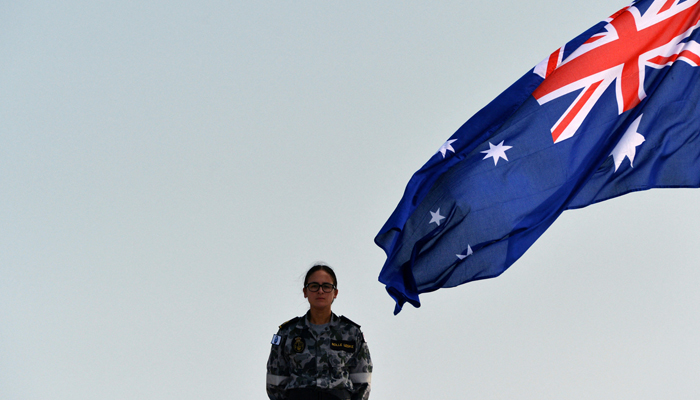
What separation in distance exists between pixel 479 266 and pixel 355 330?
173cm

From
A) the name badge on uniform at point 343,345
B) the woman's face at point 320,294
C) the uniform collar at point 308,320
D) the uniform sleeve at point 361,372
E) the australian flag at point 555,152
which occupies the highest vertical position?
the australian flag at point 555,152

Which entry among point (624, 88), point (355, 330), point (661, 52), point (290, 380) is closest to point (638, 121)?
point (624, 88)

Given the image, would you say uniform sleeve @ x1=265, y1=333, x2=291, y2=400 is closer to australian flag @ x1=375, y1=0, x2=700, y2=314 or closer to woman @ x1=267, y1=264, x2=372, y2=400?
woman @ x1=267, y1=264, x2=372, y2=400

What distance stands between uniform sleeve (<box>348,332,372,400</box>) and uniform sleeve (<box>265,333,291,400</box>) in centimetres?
76

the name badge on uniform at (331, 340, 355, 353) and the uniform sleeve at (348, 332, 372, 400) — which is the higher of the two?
the name badge on uniform at (331, 340, 355, 353)

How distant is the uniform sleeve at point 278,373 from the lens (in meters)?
8.81

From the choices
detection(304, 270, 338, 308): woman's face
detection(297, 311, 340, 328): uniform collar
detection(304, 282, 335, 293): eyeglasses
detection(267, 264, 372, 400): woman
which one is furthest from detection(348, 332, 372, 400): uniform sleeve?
detection(304, 282, 335, 293): eyeglasses

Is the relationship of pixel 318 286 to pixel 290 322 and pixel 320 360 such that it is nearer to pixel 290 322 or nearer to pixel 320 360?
pixel 290 322

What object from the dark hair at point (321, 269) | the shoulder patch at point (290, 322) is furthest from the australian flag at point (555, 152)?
the shoulder patch at point (290, 322)

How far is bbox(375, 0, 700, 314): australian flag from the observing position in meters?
9.39

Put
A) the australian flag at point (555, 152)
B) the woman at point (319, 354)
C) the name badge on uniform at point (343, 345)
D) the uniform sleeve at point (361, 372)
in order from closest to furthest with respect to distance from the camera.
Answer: the woman at point (319, 354) < the uniform sleeve at point (361, 372) < the name badge on uniform at point (343, 345) < the australian flag at point (555, 152)

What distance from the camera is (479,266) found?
9414 mm

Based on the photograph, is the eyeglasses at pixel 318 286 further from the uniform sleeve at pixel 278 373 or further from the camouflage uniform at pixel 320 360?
the uniform sleeve at pixel 278 373

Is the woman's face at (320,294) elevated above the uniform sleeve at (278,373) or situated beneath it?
elevated above
